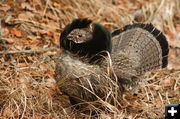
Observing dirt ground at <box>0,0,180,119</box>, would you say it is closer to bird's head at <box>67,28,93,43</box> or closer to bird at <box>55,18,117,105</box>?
bird at <box>55,18,117,105</box>

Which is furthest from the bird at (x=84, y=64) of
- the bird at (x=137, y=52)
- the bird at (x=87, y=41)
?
the bird at (x=137, y=52)

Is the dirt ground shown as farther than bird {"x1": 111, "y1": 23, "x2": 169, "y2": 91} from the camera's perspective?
No

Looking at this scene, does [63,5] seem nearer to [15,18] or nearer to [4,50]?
[15,18]

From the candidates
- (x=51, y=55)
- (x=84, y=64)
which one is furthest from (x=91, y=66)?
(x=51, y=55)

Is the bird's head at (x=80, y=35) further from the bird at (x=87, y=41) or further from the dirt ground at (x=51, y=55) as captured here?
the dirt ground at (x=51, y=55)

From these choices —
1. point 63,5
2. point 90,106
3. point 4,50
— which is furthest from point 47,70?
point 63,5

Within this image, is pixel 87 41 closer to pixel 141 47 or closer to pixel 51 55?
pixel 141 47

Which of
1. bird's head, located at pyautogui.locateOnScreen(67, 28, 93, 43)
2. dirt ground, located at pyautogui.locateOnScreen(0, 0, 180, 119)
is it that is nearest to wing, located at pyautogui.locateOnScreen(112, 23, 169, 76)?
dirt ground, located at pyautogui.locateOnScreen(0, 0, 180, 119)
